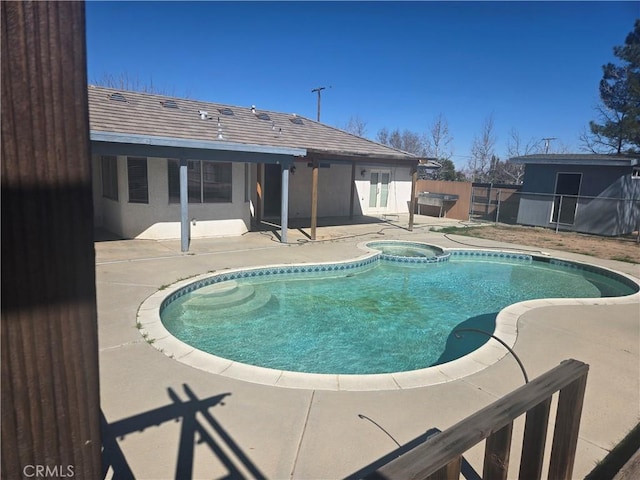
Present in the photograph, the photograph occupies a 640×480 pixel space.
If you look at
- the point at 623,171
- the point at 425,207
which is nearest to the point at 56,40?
the point at 623,171

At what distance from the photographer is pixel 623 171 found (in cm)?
1544

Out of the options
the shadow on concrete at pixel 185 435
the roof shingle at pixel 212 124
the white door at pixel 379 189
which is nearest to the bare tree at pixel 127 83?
the roof shingle at pixel 212 124

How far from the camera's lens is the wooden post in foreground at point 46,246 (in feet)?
2.50

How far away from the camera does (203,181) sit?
11.9 metres

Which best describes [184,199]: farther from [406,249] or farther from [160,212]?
[406,249]

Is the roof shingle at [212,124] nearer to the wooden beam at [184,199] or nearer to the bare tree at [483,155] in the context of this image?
the wooden beam at [184,199]

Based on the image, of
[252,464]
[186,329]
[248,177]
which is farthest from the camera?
[248,177]

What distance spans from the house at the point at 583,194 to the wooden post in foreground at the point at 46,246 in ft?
59.1

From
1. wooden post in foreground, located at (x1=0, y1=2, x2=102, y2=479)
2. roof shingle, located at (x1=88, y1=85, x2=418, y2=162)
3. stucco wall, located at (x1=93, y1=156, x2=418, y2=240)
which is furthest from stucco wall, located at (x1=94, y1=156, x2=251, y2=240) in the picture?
wooden post in foreground, located at (x1=0, y1=2, x2=102, y2=479)

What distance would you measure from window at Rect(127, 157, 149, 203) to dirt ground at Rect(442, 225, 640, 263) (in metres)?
11.0

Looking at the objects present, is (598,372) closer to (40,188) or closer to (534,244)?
(40,188)

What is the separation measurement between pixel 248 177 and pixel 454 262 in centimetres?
691

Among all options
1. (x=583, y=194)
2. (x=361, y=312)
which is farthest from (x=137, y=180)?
(x=583, y=194)

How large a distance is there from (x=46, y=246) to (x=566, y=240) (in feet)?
54.8
